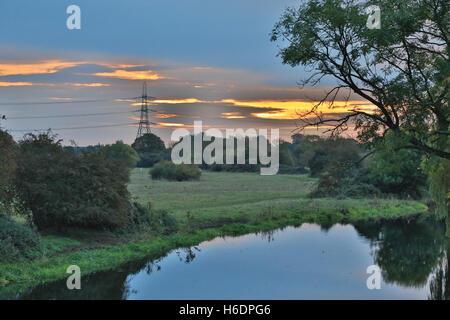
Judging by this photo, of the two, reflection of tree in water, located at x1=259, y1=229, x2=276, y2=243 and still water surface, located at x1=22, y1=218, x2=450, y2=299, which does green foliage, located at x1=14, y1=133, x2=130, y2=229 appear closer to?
still water surface, located at x1=22, y1=218, x2=450, y2=299

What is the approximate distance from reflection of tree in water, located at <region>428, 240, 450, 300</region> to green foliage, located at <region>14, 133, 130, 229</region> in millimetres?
12867

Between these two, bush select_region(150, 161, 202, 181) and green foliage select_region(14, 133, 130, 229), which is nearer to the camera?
green foliage select_region(14, 133, 130, 229)

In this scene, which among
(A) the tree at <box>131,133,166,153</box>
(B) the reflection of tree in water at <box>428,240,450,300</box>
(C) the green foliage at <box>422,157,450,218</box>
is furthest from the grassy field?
(A) the tree at <box>131,133,166,153</box>

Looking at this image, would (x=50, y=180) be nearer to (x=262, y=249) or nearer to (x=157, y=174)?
(x=262, y=249)

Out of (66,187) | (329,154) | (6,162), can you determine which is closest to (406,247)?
(66,187)

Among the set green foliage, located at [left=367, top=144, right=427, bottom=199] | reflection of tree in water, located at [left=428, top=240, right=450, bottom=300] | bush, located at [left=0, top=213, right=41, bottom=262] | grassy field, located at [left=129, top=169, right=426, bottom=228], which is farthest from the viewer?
green foliage, located at [left=367, top=144, right=427, bottom=199]

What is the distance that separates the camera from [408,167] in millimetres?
43750

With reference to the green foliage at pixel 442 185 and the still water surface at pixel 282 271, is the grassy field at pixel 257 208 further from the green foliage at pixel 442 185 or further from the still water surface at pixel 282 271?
the green foliage at pixel 442 185

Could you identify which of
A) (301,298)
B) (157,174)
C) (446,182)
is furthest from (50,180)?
(157,174)

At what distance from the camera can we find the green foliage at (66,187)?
63.4 ft

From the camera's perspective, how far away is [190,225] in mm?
24984

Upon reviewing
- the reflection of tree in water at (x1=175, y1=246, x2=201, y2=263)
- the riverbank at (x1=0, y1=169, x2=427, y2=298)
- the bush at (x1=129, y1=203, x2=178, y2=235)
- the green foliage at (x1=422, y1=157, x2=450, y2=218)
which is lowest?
the reflection of tree in water at (x1=175, y1=246, x2=201, y2=263)

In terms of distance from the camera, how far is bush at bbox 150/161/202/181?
6346 centimetres

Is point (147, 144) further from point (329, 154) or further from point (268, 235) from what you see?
point (268, 235)
